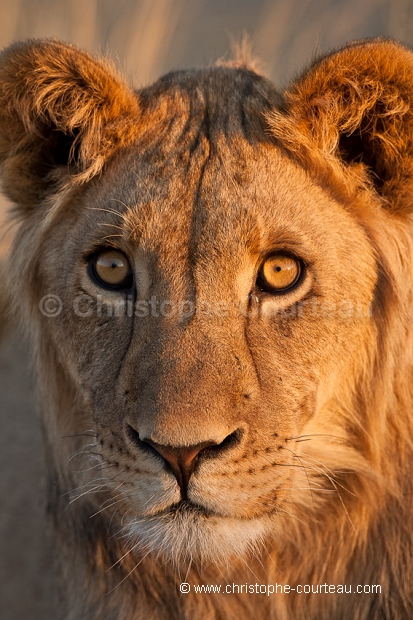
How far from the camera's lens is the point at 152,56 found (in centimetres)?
776

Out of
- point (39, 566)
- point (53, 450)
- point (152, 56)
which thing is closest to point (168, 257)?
point (53, 450)

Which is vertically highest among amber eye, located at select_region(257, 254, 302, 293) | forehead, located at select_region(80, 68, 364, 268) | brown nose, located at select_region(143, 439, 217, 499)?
forehead, located at select_region(80, 68, 364, 268)

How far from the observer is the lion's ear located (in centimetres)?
259

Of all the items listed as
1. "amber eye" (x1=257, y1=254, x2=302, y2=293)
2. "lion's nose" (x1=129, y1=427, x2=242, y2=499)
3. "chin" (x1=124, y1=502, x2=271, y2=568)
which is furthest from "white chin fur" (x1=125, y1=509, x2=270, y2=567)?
"amber eye" (x1=257, y1=254, x2=302, y2=293)

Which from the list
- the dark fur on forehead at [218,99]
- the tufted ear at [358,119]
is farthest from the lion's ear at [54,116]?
the tufted ear at [358,119]

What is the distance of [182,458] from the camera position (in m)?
2.16

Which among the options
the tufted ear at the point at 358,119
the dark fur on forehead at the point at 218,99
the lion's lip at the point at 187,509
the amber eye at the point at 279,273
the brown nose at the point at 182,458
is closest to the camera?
the brown nose at the point at 182,458

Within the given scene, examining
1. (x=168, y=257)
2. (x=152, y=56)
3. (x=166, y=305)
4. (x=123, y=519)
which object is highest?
(x=152, y=56)

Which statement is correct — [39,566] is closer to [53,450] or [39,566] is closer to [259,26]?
[53,450]

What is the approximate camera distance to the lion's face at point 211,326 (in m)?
2.27

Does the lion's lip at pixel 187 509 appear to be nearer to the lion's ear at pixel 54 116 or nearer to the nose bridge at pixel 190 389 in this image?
the nose bridge at pixel 190 389

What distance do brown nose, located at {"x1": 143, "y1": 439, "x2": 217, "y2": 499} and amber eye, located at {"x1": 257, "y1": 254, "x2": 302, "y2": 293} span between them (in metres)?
0.59

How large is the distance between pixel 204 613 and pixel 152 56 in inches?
242

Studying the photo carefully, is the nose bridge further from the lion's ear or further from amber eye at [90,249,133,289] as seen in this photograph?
the lion's ear
